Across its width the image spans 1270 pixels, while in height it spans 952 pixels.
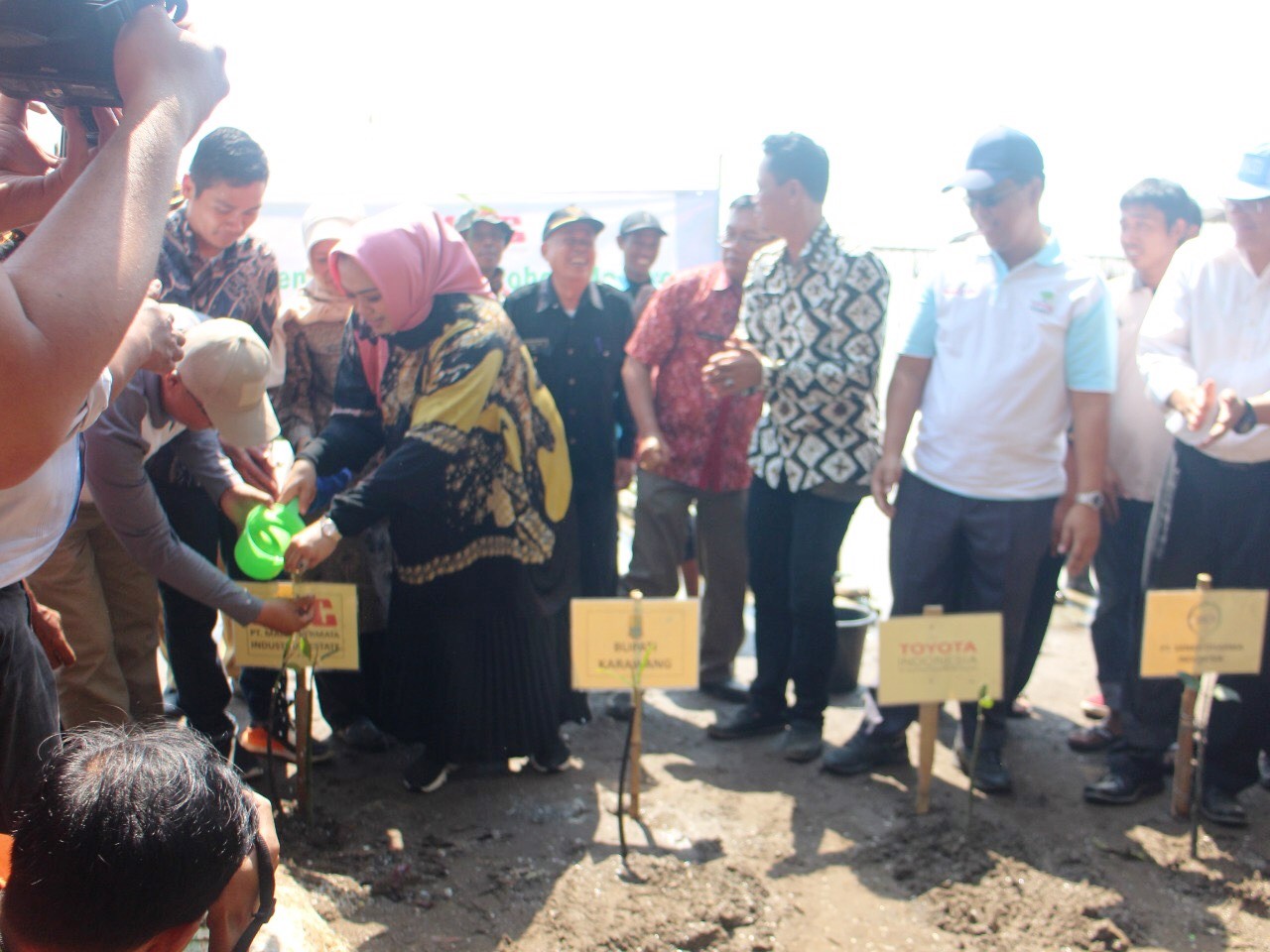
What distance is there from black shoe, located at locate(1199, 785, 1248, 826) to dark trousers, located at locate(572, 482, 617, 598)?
2.16 metres

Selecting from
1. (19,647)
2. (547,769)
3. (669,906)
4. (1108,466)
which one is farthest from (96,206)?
(1108,466)

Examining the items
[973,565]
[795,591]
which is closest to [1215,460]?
[973,565]

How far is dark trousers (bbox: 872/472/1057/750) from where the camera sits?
11.0 feet

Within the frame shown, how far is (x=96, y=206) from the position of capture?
42.6 inches

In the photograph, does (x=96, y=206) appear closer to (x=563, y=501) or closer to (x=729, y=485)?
(x=563, y=501)

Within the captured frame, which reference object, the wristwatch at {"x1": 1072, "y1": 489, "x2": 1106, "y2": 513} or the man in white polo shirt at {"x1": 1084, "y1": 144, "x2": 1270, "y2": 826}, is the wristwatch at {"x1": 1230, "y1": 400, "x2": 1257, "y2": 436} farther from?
the wristwatch at {"x1": 1072, "y1": 489, "x2": 1106, "y2": 513}

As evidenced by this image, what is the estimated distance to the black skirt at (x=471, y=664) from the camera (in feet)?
10.4

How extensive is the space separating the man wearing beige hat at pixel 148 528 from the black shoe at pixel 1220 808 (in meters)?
2.82

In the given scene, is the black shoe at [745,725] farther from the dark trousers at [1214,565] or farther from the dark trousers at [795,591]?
the dark trousers at [1214,565]

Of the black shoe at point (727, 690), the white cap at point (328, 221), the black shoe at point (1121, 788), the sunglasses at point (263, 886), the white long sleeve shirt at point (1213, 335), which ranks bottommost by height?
the black shoe at point (727, 690)

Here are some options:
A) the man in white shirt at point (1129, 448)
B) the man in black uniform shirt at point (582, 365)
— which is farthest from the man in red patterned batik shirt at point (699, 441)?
the man in white shirt at point (1129, 448)

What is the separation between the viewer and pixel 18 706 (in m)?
1.69

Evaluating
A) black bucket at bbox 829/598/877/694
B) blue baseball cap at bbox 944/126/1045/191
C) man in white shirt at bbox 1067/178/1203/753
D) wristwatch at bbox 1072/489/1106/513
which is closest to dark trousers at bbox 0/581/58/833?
blue baseball cap at bbox 944/126/1045/191

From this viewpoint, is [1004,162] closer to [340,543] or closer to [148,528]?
[340,543]
